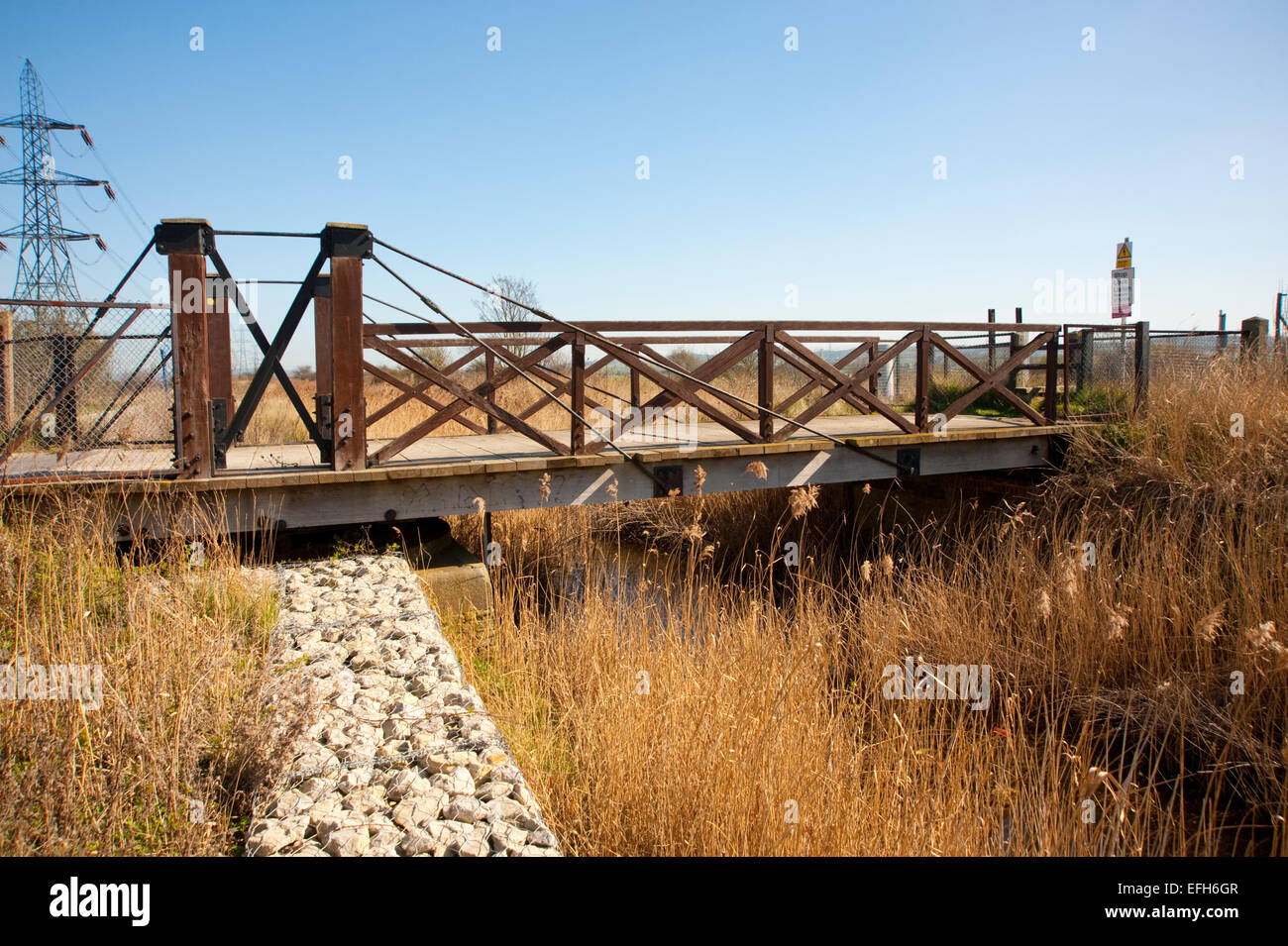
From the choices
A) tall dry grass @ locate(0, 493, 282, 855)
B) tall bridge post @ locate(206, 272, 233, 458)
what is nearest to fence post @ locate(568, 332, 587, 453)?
tall bridge post @ locate(206, 272, 233, 458)

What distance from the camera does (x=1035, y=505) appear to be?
8.27 metres

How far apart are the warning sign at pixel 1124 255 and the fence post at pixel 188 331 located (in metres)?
12.3

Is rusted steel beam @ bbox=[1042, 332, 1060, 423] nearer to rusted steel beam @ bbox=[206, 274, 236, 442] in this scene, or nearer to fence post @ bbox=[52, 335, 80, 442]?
rusted steel beam @ bbox=[206, 274, 236, 442]

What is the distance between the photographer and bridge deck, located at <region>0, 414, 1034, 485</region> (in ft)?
16.3

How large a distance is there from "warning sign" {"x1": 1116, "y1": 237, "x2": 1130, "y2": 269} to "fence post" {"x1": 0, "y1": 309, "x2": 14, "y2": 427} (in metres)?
13.9

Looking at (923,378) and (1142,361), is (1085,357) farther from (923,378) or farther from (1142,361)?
(923,378)

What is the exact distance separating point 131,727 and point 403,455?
14.0ft

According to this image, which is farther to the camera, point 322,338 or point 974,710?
point 322,338

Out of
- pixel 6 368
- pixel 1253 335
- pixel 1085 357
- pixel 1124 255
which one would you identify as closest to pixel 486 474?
pixel 6 368

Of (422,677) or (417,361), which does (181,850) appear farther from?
(417,361)

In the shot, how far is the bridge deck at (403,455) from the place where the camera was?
16.3 ft

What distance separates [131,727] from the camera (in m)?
2.36
